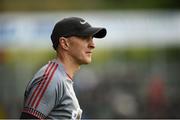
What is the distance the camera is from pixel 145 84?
25.3 metres

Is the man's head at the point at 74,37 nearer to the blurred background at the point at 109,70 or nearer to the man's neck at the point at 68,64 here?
the man's neck at the point at 68,64

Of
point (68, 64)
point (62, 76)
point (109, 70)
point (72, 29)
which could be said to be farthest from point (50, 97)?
point (109, 70)

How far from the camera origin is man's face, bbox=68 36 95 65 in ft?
21.2

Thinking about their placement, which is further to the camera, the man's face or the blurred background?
the blurred background

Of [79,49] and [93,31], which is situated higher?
[93,31]

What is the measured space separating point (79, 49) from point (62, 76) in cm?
28

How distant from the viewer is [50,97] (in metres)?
6.17

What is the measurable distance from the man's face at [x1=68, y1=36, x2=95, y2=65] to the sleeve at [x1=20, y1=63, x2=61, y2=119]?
37 cm

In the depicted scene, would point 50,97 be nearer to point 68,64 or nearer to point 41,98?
point 41,98

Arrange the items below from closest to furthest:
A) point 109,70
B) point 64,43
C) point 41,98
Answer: point 41,98 → point 64,43 → point 109,70

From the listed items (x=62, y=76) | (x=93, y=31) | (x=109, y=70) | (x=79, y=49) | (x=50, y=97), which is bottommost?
(x=109, y=70)

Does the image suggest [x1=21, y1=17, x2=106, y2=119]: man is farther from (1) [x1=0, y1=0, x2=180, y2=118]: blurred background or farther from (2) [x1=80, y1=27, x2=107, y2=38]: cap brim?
(1) [x1=0, y1=0, x2=180, y2=118]: blurred background

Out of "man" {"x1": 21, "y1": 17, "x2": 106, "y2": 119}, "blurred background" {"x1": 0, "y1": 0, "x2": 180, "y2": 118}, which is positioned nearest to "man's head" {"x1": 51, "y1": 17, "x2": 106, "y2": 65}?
"man" {"x1": 21, "y1": 17, "x2": 106, "y2": 119}

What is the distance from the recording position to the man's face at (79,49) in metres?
6.45
